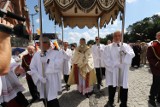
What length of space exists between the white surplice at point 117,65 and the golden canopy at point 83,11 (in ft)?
4.03

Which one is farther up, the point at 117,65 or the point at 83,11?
the point at 83,11

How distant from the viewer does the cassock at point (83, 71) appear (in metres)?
8.48

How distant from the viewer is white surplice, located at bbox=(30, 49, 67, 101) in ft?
18.5

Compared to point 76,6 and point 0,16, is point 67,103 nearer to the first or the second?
point 76,6

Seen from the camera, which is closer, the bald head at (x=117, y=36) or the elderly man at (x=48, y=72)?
the elderly man at (x=48, y=72)

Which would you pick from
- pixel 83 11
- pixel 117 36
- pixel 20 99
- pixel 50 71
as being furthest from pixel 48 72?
pixel 83 11

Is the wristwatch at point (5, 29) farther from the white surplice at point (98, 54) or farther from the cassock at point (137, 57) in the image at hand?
the cassock at point (137, 57)

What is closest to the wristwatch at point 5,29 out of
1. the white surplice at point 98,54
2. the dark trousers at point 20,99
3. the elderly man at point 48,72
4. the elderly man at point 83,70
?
the elderly man at point 48,72

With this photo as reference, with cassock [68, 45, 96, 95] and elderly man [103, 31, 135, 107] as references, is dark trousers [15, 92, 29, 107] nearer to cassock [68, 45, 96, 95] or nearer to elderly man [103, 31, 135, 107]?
elderly man [103, 31, 135, 107]

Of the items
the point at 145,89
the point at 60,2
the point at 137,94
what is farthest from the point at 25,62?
the point at 145,89

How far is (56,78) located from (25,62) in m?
2.53

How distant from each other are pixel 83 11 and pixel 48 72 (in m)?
2.59

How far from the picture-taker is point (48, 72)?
5645mm

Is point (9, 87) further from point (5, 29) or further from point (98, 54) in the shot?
point (98, 54)
